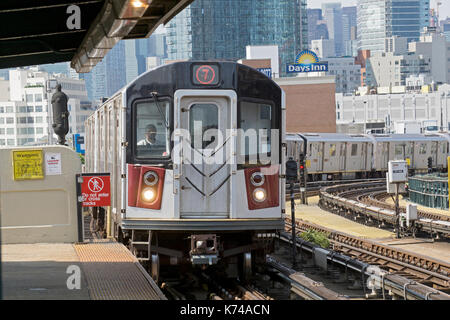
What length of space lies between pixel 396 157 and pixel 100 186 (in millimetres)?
43841

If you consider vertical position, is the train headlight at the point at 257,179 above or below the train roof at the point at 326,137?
below

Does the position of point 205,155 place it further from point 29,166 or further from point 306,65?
point 306,65

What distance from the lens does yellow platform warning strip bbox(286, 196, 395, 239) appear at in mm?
26800

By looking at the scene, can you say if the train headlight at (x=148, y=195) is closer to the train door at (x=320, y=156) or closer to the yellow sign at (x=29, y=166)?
the yellow sign at (x=29, y=166)

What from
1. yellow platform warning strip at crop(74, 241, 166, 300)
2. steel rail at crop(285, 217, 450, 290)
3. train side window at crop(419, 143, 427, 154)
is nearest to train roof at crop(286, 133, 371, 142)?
train side window at crop(419, 143, 427, 154)

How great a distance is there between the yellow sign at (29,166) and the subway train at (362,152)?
1346 inches

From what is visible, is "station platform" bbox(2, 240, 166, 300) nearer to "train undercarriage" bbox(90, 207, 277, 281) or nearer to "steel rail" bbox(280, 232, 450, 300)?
"train undercarriage" bbox(90, 207, 277, 281)

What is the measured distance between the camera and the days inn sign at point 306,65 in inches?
3365

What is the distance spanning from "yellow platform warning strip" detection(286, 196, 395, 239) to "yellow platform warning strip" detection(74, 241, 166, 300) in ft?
47.6

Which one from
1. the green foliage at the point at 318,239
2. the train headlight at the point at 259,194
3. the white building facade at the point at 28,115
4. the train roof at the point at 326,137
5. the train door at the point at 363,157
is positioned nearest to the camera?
the train headlight at the point at 259,194

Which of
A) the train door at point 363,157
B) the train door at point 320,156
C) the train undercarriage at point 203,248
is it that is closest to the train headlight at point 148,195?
the train undercarriage at point 203,248

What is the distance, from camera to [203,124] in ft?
40.2
